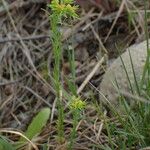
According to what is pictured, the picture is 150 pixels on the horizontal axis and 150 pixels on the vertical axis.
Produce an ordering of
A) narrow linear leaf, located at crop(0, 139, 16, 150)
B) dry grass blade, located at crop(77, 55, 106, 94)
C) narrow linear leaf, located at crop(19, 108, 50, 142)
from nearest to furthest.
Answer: narrow linear leaf, located at crop(0, 139, 16, 150) < narrow linear leaf, located at crop(19, 108, 50, 142) < dry grass blade, located at crop(77, 55, 106, 94)

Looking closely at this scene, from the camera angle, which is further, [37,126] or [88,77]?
[88,77]

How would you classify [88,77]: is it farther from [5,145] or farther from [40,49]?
[5,145]

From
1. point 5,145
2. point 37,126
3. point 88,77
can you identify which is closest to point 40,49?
point 88,77

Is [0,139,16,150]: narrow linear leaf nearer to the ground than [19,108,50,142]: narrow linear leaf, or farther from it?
farther from it

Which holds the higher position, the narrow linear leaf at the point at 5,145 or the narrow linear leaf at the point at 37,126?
the narrow linear leaf at the point at 5,145

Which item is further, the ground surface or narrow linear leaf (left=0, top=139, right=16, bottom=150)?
the ground surface

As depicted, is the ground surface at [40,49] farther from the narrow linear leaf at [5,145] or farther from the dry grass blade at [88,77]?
the narrow linear leaf at [5,145]

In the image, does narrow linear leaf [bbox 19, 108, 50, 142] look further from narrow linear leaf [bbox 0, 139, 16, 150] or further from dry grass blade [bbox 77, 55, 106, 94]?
dry grass blade [bbox 77, 55, 106, 94]

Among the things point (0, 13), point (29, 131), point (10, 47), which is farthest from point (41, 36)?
point (29, 131)

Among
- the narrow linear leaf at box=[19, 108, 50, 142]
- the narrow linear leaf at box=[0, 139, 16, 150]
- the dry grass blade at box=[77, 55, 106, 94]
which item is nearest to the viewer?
the narrow linear leaf at box=[0, 139, 16, 150]

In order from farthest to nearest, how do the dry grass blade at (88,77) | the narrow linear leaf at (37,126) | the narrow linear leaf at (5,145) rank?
the dry grass blade at (88,77) → the narrow linear leaf at (37,126) → the narrow linear leaf at (5,145)

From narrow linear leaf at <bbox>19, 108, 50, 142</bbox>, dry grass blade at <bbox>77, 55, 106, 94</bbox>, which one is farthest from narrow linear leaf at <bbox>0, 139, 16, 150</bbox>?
dry grass blade at <bbox>77, 55, 106, 94</bbox>

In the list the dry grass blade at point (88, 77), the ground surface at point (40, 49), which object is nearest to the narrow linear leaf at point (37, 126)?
the ground surface at point (40, 49)
